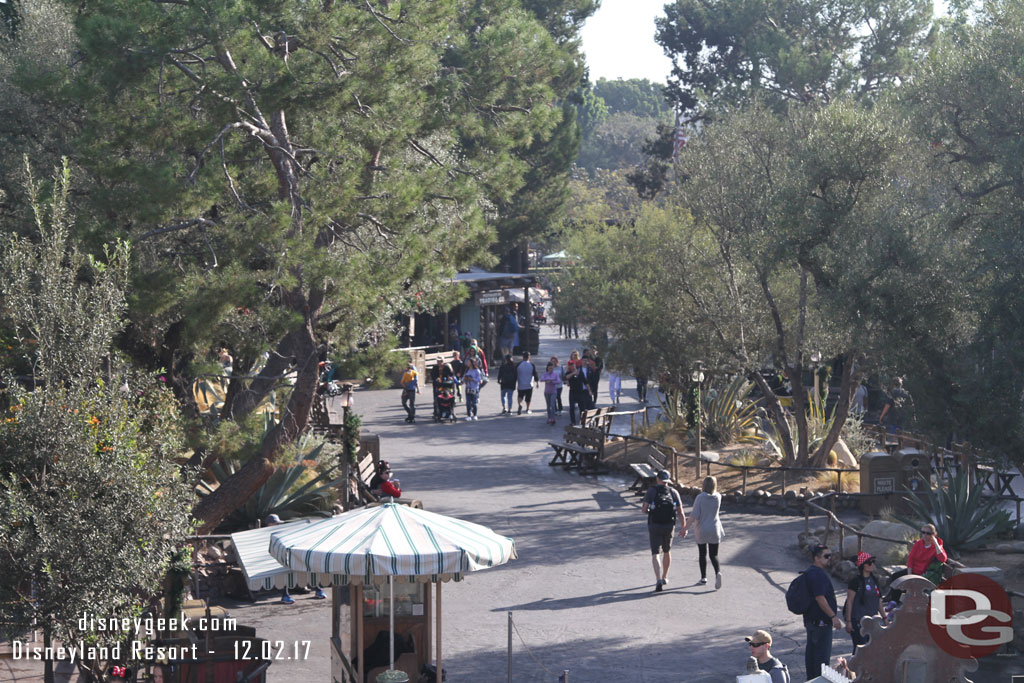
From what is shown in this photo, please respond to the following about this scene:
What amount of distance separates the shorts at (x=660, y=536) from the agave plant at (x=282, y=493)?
14.0 feet

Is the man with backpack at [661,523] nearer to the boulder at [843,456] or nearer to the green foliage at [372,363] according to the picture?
the green foliage at [372,363]

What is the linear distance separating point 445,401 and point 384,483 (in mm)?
10755

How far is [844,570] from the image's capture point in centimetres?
1285

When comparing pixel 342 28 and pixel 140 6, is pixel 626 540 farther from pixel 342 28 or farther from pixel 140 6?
pixel 140 6

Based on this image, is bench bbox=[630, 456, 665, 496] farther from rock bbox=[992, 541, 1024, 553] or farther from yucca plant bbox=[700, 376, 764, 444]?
rock bbox=[992, 541, 1024, 553]

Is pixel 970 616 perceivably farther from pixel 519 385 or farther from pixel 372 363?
pixel 519 385

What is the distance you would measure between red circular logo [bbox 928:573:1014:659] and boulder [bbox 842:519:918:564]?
231cm

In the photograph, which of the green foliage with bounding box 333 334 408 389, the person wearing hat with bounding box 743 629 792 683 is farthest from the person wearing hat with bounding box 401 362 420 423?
the person wearing hat with bounding box 743 629 792 683

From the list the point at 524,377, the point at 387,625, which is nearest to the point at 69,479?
the point at 387,625

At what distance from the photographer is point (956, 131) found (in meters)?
13.5

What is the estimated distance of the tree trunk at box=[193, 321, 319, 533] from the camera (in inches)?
504

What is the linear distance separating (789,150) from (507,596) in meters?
9.39

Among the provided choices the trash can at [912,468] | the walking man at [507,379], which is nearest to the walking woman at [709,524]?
the trash can at [912,468]

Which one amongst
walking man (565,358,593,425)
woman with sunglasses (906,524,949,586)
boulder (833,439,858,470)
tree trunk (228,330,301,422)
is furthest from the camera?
walking man (565,358,593,425)
